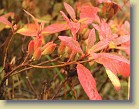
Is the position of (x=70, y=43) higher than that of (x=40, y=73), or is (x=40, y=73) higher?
(x=70, y=43)

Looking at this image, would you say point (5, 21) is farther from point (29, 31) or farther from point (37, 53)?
point (37, 53)

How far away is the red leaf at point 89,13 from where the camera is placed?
91cm

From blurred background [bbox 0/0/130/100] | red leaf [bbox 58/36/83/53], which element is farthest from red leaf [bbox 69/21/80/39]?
blurred background [bbox 0/0/130/100]

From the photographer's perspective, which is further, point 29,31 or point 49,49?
point 29,31

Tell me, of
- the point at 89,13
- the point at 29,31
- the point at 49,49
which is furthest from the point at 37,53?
the point at 89,13

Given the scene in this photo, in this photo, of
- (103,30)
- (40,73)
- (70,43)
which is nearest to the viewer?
(70,43)

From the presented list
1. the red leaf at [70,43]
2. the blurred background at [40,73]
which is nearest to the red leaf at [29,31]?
the blurred background at [40,73]

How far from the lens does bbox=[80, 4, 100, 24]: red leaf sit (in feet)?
2.99

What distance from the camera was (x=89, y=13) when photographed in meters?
0.93

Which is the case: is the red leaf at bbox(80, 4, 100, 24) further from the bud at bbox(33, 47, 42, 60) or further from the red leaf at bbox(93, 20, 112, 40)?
the bud at bbox(33, 47, 42, 60)

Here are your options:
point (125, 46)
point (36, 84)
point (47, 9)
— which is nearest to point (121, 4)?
point (125, 46)

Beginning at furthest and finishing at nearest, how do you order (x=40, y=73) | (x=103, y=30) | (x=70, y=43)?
1. (x=40, y=73)
2. (x=103, y=30)
3. (x=70, y=43)

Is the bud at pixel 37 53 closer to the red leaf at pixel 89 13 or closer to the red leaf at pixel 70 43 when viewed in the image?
the red leaf at pixel 70 43

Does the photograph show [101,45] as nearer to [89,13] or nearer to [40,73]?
[89,13]
